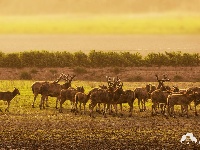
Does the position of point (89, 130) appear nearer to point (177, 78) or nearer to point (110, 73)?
point (177, 78)

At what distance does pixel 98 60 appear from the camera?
90.6 metres

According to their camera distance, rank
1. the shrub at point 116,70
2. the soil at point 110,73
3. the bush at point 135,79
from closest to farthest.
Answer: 1. the bush at point 135,79
2. the soil at point 110,73
3. the shrub at point 116,70

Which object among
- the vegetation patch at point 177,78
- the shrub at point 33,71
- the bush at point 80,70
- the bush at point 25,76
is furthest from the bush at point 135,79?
the shrub at point 33,71

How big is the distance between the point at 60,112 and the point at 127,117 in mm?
5135

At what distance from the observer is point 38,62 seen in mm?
90812

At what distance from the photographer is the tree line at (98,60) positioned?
89250 mm

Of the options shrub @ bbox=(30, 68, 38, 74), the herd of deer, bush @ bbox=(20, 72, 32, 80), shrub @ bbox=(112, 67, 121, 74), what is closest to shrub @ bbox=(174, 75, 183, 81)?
shrub @ bbox=(112, 67, 121, 74)

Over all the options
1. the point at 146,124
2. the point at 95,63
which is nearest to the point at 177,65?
the point at 95,63

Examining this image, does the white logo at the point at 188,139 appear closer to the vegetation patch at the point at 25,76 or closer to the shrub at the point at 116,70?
the vegetation patch at the point at 25,76

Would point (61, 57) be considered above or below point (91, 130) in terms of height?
above

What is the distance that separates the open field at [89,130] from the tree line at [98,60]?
47370 mm

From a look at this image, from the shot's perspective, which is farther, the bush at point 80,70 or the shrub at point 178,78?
the bush at point 80,70

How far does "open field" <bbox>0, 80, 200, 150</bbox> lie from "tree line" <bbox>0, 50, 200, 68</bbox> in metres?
47.4

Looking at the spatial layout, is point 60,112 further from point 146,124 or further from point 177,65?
point 177,65
